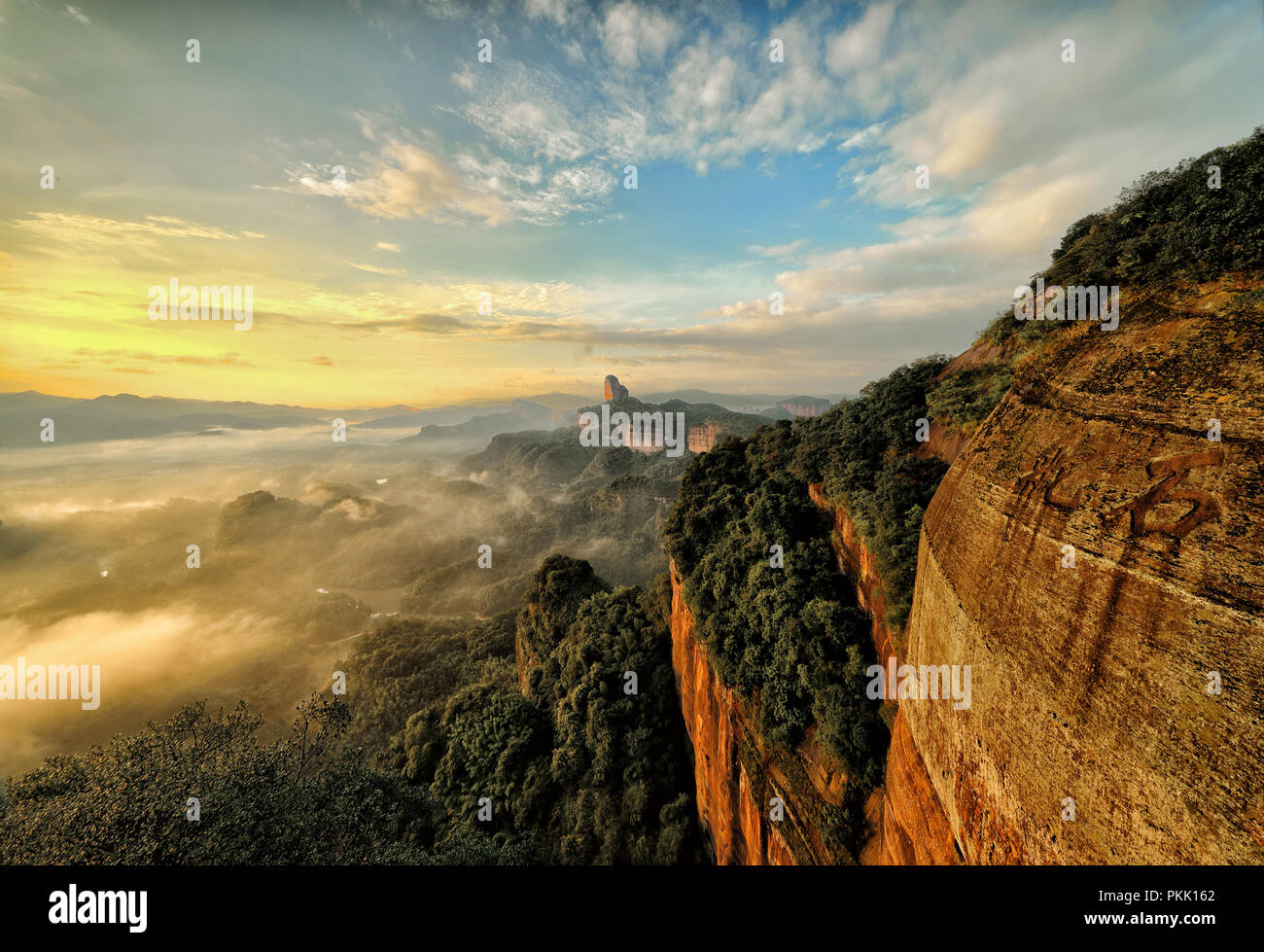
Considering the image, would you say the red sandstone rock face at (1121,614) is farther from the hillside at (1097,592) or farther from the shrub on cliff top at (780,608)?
the shrub on cliff top at (780,608)

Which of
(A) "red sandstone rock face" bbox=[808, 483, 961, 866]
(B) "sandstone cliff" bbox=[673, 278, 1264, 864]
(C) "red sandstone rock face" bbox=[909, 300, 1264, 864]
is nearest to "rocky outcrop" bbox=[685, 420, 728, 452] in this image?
(A) "red sandstone rock face" bbox=[808, 483, 961, 866]

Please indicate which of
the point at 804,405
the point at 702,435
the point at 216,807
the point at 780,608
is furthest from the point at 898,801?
the point at 804,405

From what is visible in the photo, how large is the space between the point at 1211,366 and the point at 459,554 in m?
92.5

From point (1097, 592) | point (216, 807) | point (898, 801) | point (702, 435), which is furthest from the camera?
point (702, 435)

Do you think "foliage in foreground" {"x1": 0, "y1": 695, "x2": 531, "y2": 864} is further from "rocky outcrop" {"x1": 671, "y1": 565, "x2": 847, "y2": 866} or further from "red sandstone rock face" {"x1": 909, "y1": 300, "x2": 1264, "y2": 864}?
"red sandstone rock face" {"x1": 909, "y1": 300, "x2": 1264, "y2": 864}

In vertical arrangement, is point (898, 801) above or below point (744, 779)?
above

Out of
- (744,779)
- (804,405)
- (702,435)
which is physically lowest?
(744,779)

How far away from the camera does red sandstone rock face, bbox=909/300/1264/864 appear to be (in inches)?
151

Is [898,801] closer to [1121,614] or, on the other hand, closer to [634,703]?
[1121,614]

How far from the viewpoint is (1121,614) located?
4.55m

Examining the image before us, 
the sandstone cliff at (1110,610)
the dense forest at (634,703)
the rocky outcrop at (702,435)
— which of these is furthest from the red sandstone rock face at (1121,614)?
the rocky outcrop at (702,435)
